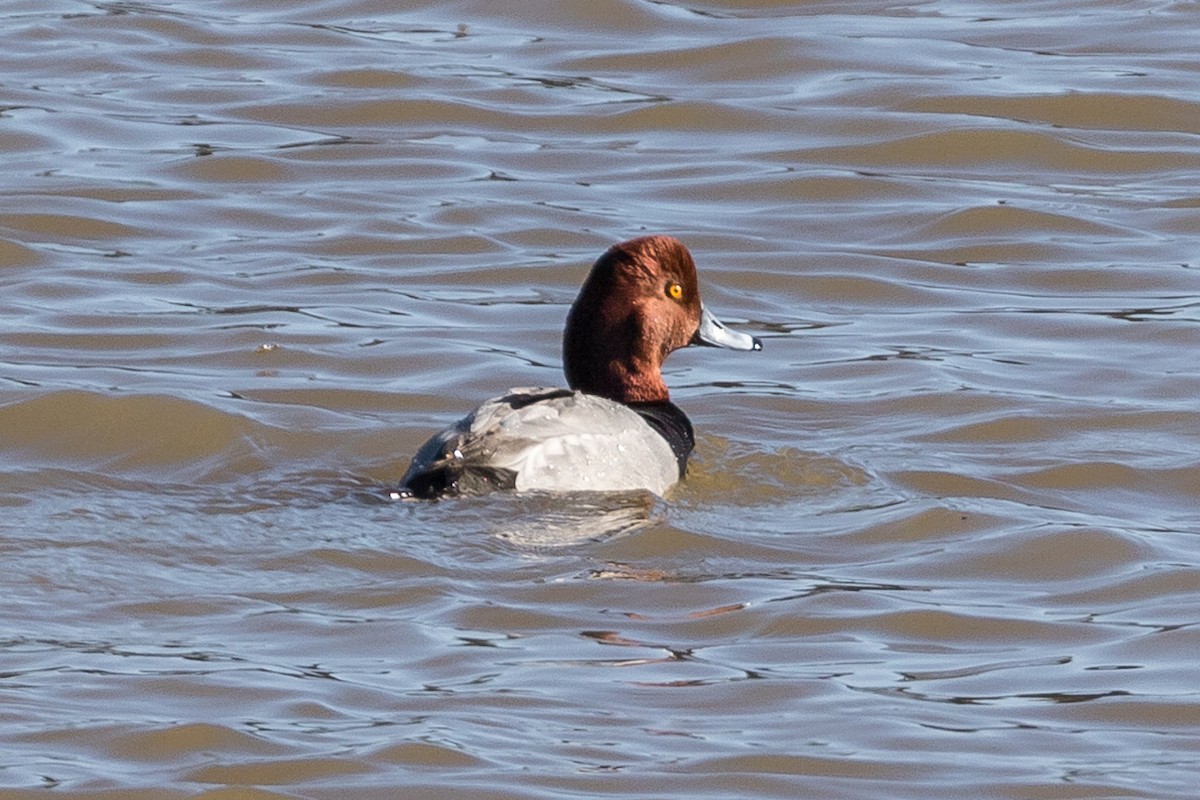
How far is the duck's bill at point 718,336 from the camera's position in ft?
27.8

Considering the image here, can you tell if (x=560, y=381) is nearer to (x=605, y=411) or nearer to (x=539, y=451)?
(x=605, y=411)

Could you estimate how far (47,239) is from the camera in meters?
10.9

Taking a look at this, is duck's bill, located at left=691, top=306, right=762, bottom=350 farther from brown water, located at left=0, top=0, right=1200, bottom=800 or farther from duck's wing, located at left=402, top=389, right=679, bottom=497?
duck's wing, located at left=402, top=389, right=679, bottom=497

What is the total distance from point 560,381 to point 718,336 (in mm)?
874

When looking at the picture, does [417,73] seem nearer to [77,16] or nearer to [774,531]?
[77,16]

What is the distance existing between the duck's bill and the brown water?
304mm

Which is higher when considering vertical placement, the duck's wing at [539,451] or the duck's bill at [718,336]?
the duck's bill at [718,336]

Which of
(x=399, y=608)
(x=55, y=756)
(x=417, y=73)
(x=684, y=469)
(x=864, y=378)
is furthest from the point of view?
(x=417, y=73)

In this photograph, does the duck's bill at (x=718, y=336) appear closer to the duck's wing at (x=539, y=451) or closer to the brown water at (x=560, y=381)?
the brown water at (x=560, y=381)

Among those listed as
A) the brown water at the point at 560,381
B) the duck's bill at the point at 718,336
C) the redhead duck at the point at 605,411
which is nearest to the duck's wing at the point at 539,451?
the redhead duck at the point at 605,411

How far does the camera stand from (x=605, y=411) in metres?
7.61

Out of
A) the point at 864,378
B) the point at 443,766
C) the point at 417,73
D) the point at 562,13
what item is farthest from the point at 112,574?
the point at 562,13

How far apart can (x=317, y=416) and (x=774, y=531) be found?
2051mm

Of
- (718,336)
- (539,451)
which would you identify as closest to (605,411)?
(539,451)
